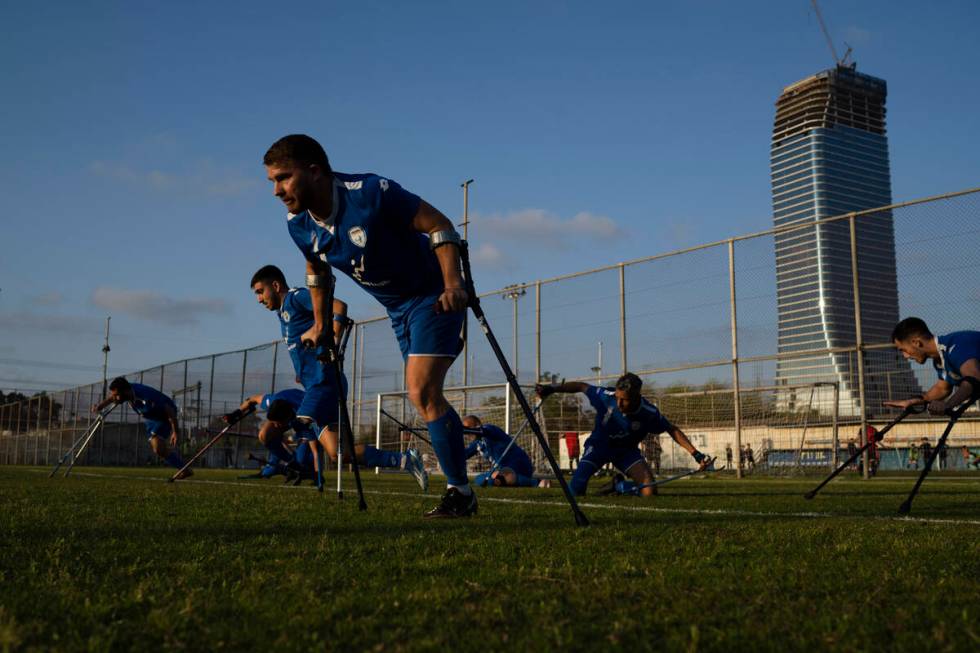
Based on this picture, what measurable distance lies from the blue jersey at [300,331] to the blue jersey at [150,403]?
5968 millimetres

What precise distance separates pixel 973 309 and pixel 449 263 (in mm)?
13385

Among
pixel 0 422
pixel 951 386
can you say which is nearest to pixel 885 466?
pixel 951 386

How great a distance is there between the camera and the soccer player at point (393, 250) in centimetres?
500

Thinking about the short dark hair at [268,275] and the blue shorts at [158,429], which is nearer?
the short dark hair at [268,275]

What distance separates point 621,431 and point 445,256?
6.16 meters

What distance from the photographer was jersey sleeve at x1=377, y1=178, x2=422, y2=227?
4992mm

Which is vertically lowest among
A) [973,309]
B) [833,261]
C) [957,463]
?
[957,463]

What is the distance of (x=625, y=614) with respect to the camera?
7.29 feet

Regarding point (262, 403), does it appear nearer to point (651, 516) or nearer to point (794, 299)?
point (651, 516)

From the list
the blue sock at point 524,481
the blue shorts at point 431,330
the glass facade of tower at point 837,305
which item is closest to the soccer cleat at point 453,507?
the blue shorts at point 431,330

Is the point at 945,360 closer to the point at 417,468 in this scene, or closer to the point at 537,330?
the point at 417,468

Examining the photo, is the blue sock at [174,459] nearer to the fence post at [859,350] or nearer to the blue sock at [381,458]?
the blue sock at [381,458]

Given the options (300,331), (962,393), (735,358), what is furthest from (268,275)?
(735,358)

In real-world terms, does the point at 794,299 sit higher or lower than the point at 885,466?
higher
